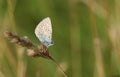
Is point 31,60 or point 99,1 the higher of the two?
point 99,1

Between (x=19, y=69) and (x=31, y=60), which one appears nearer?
(x=19, y=69)

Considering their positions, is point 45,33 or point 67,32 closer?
point 45,33

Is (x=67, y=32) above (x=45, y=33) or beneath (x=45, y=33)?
beneath

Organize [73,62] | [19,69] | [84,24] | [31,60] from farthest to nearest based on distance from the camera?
[84,24] → [31,60] → [73,62] → [19,69]

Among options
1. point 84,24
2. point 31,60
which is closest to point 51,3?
point 84,24

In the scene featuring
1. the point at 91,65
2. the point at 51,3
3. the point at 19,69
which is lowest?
the point at 91,65

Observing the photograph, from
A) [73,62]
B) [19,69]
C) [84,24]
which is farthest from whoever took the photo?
[84,24]

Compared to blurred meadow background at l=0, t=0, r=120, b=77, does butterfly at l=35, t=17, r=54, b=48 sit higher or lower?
higher

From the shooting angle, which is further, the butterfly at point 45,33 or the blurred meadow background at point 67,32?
the blurred meadow background at point 67,32

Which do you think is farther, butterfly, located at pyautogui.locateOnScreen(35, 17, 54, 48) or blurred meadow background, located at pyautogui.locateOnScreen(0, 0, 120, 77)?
blurred meadow background, located at pyautogui.locateOnScreen(0, 0, 120, 77)

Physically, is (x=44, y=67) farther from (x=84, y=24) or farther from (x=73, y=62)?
(x=84, y=24)

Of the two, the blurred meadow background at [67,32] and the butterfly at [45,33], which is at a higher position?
the butterfly at [45,33]
